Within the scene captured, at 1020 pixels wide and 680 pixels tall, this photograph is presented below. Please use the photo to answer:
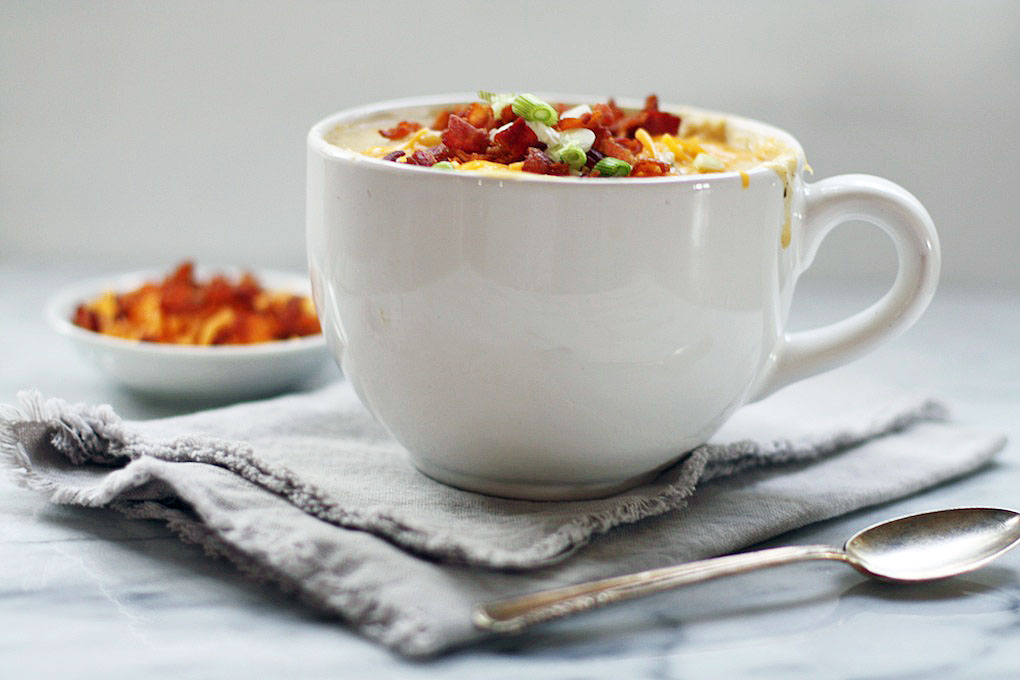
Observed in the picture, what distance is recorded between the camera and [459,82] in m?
2.02

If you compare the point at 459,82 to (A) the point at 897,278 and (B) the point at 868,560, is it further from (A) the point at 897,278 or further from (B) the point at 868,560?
(B) the point at 868,560

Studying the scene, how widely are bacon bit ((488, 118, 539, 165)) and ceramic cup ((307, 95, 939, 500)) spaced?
108 mm

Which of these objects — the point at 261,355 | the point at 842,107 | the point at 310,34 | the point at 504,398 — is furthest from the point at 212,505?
the point at 842,107

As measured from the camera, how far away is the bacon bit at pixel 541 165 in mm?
908

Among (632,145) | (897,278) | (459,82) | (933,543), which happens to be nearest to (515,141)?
(632,145)

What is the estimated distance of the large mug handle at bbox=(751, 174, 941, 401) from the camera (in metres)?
0.97

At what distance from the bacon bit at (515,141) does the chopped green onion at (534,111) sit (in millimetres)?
10

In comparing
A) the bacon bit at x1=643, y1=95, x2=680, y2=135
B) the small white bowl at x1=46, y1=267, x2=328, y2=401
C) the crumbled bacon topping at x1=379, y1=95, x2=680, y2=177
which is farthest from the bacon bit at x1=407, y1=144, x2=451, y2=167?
the small white bowl at x1=46, y1=267, x2=328, y2=401

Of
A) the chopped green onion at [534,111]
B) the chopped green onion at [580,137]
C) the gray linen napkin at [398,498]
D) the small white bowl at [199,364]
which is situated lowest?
the small white bowl at [199,364]

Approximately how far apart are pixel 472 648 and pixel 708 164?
44 centimetres

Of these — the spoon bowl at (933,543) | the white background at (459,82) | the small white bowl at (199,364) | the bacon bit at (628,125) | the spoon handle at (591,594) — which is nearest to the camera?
the spoon handle at (591,594)

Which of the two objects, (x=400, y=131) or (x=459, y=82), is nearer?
(x=400, y=131)

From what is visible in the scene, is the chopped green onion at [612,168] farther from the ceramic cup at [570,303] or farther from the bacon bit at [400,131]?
the bacon bit at [400,131]

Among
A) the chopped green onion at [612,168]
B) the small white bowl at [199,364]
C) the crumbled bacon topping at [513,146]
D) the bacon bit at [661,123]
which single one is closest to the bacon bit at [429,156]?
the crumbled bacon topping at [513,146]
